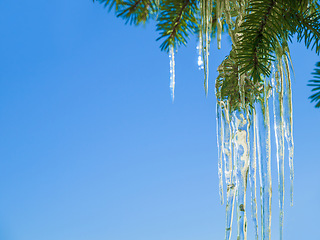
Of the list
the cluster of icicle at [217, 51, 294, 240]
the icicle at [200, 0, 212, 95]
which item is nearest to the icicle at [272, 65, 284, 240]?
Answer: the cluster of icicle at [217, 51, 294, 240]

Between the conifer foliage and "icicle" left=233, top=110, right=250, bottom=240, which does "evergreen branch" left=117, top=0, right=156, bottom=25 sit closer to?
the conifer foliage

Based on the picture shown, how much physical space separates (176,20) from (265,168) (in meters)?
0.36

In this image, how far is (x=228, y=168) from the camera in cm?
73

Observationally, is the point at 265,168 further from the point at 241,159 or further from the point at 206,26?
the point at 206,26

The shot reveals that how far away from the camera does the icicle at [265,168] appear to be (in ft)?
2.02

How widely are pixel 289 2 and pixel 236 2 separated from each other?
11cm

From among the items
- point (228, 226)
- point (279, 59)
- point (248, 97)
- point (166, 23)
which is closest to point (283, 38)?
point (279, 59)

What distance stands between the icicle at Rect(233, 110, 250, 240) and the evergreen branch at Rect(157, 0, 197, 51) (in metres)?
0.23

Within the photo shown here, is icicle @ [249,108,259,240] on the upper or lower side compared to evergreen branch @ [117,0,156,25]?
lower

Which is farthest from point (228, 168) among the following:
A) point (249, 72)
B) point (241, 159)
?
point (249, 72)

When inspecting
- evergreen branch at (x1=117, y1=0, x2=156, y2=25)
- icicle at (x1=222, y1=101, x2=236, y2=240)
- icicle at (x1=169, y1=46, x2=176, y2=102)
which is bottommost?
icicle at (x1=222, y1=101, x2=236, y2=240)

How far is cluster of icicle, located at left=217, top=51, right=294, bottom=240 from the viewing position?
638 mm

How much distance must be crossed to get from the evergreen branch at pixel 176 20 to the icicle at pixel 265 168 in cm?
23

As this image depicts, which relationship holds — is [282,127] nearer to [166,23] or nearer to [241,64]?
[241,64]
